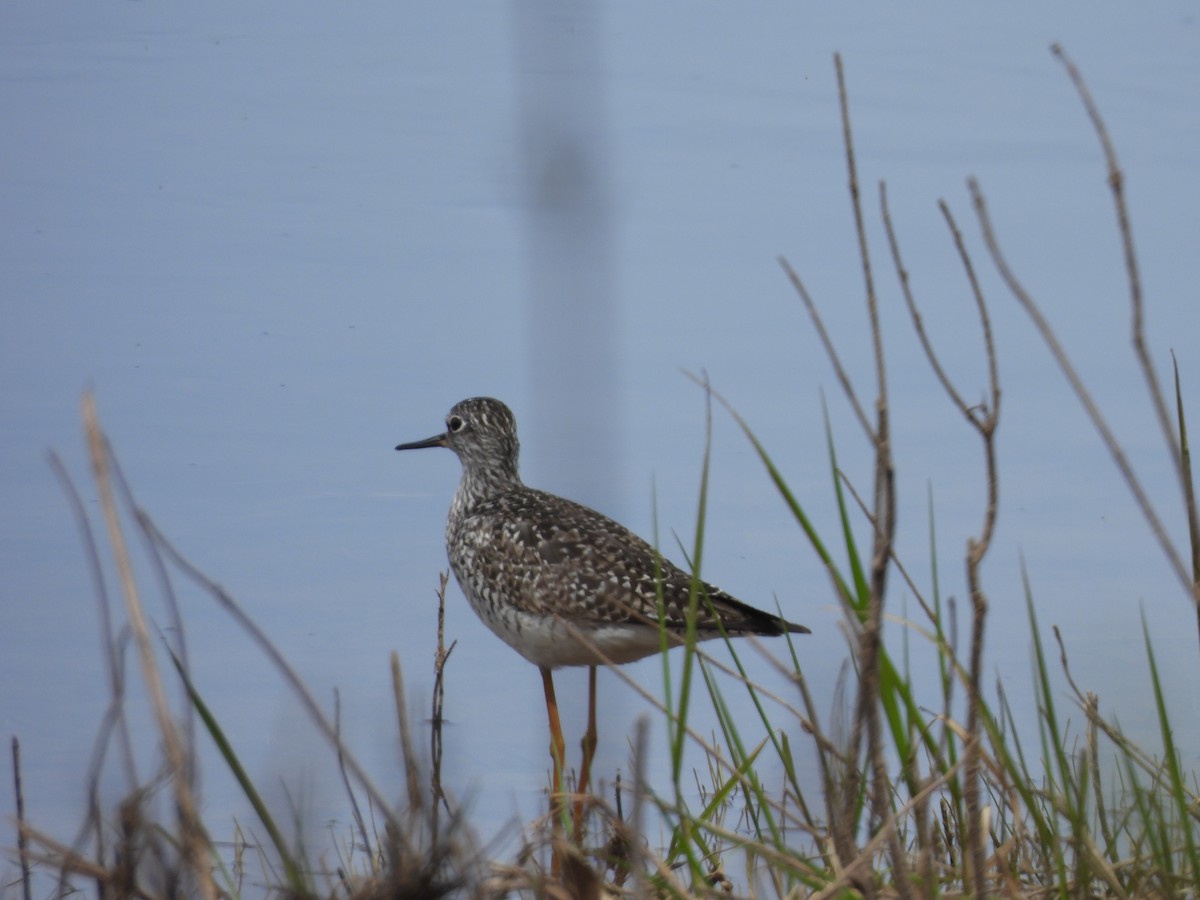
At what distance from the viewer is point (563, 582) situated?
209 inches

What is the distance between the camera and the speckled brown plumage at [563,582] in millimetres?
5004

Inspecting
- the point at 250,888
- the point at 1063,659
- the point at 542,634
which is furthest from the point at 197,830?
the point at 542,634

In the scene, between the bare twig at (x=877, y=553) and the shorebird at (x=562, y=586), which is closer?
the bare twig at (x=877, y=553)

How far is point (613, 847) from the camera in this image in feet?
→ 13.8

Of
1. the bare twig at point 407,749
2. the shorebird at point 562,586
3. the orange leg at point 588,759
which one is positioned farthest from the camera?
the shorebird at point 562,586

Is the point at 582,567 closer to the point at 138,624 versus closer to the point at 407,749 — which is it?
the point at 407,749

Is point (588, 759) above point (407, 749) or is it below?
below

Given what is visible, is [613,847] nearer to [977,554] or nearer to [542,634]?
[542,634]

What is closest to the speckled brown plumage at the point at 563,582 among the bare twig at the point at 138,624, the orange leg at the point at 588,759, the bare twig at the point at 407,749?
the orange leg at the point at 588,759

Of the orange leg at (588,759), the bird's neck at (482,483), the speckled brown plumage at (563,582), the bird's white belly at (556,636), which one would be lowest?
the orange leg at (588,759)

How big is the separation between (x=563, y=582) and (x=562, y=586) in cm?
2

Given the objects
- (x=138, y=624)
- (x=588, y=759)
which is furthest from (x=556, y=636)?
(x=138, y=624)

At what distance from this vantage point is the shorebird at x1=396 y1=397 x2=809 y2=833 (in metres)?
4.98

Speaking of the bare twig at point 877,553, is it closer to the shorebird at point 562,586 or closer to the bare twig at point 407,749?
the bare twig at point 407,749
